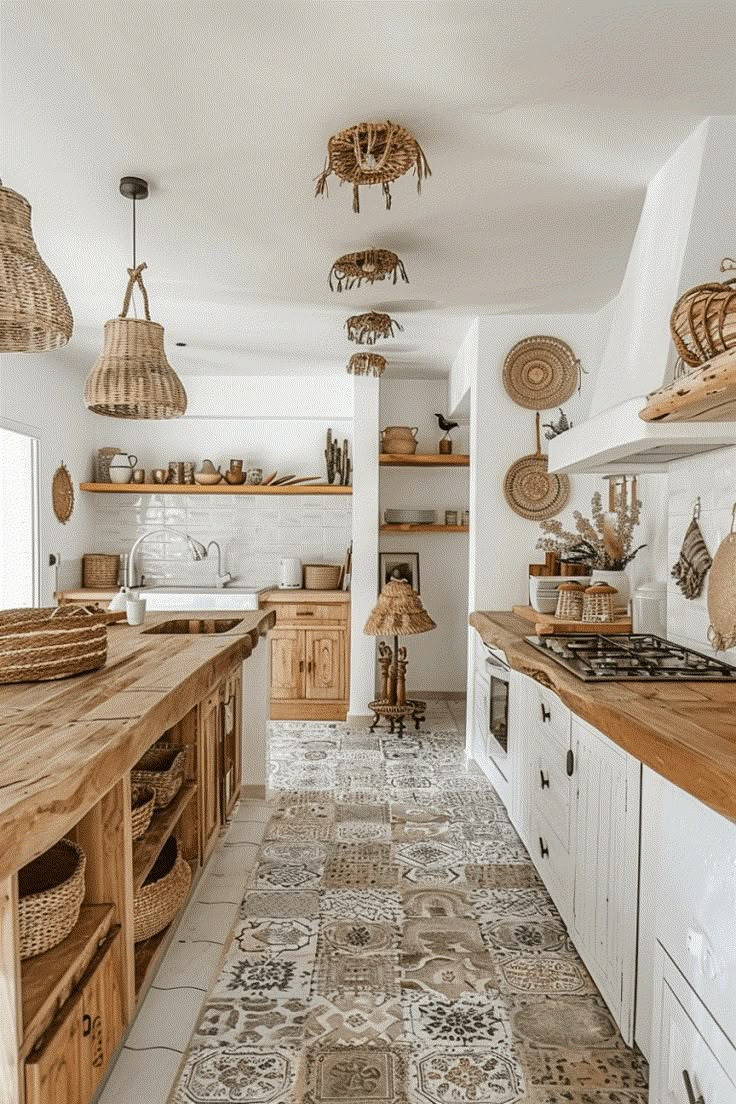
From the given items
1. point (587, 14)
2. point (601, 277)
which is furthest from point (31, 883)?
point (601, 277)

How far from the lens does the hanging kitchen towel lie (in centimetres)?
248

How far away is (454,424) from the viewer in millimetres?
5543

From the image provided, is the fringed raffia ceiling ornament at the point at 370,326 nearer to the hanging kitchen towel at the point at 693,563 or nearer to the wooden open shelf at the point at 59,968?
the hanging kitchen towel at the point at 693,563

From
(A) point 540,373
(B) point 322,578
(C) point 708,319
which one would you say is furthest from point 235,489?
(C) point 708,319

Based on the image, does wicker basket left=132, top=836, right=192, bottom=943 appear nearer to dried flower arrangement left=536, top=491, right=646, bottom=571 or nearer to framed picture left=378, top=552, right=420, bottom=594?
dried flower arrangement left=536, top=491, right=646, bottom=571

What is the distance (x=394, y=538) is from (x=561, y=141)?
12.4 feet

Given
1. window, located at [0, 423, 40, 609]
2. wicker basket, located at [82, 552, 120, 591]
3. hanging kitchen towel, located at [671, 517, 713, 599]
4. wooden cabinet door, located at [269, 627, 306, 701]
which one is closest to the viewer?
hanging kitchen towel, located at [671, 517, 713, 599]

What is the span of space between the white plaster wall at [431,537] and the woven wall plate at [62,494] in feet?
7.64

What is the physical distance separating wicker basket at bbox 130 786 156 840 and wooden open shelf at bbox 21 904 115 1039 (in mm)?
313

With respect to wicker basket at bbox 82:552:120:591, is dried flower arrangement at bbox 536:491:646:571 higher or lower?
higher

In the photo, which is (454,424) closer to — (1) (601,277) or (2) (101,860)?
(1) (601,277)

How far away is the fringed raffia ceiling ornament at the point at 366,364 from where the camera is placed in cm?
483

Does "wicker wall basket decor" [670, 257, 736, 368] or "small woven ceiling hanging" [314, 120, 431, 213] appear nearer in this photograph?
"wicker wall basket decor" [670, 257, 736, 368]

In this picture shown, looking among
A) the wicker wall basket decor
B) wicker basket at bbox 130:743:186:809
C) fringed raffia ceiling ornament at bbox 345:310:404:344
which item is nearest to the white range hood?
the wicker wall basket decor
